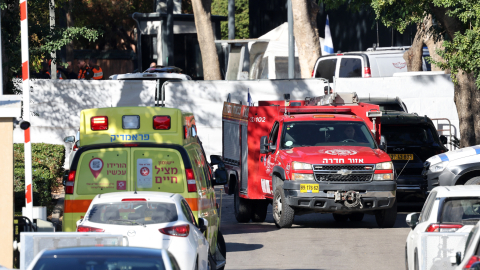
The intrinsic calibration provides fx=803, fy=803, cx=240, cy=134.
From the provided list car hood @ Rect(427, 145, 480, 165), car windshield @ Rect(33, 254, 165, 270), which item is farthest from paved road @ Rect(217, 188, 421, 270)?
car windshield @ Rect(33, 254, 165, 270)

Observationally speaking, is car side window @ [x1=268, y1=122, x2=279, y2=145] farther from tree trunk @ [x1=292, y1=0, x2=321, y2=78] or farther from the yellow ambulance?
tree trunk @ [x1=292, y1=0, x2=321, y2=78]

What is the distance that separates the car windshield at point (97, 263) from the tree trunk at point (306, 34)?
65.7 feet

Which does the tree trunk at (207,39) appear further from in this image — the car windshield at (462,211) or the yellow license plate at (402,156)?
the car windshield at (462,211)

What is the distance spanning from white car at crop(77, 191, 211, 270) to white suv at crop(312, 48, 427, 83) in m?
15.5

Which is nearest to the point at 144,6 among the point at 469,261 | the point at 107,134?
the point at 107,134

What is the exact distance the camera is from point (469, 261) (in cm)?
579

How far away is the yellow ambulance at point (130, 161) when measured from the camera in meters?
9.56

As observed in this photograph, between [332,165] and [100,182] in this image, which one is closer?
[100,182]

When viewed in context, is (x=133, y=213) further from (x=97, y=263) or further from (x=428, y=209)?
(x=428, y=209)

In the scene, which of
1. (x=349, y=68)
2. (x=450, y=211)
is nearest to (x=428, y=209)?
(x=450, y=211)

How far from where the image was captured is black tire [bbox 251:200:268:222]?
1587 cm

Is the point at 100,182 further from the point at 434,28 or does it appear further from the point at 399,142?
the point at 434,28

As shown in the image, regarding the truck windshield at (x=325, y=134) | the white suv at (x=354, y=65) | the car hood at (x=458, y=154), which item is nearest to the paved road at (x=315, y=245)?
the car hood at (x=458, y=154)

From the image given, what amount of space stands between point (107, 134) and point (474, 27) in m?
8.08
